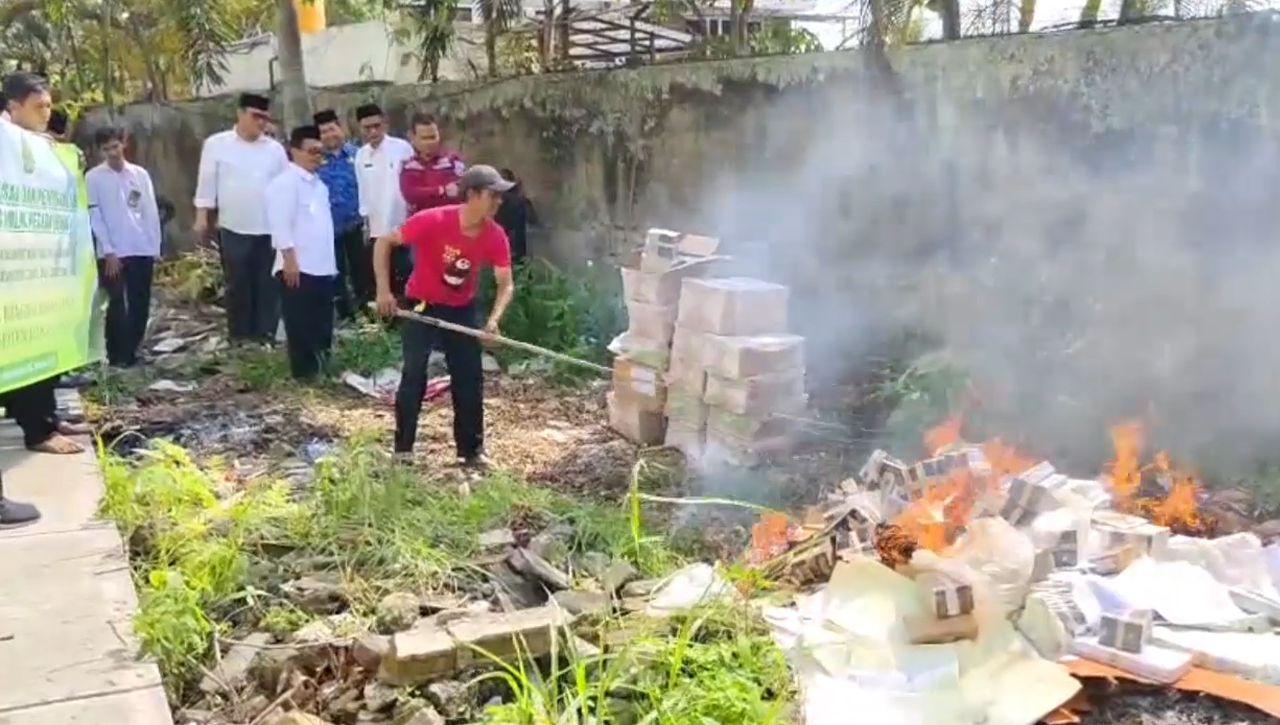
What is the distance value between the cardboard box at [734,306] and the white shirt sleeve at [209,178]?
153 inches

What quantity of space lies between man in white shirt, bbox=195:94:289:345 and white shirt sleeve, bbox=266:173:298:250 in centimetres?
57

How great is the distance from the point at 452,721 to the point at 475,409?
2934mm

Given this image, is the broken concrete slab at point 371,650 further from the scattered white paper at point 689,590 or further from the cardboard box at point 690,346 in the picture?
the cardboard box at point 690,346

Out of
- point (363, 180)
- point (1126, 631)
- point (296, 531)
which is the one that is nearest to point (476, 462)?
point (296, 531)

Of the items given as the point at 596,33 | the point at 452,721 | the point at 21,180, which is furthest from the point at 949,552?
the point at 596,33

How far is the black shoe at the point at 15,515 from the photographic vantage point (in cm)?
480

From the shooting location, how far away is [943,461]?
520cm

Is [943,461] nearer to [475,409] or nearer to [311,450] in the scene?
[475,409]

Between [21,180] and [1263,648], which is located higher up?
[21,180]


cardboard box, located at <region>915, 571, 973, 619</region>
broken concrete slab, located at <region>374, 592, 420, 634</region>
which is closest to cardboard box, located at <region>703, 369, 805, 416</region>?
cardboard box, located at <region>915, 571, 973, 619</region>

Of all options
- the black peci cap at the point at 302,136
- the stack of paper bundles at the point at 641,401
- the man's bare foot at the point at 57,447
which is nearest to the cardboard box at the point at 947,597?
the stack of paper bundles at the point at 641,401

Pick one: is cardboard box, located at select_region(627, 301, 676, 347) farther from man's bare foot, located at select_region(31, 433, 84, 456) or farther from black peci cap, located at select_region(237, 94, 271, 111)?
black peci cap, located at select_region(237, 94, 271, 111)

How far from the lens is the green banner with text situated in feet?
16.6

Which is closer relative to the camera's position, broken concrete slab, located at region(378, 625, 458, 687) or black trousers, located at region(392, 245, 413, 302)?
broken concrete slab, located at region(378, 625, 458, 687)
